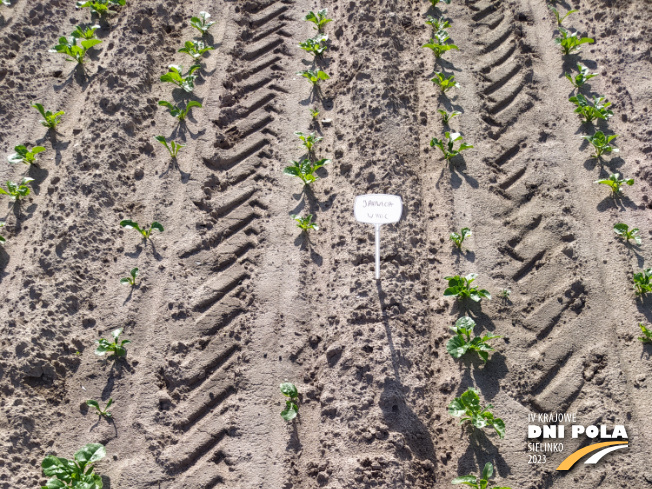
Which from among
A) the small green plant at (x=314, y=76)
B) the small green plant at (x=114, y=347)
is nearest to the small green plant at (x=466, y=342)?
the small green plant at (x=114, y=347)

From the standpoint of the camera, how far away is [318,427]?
3086 mm

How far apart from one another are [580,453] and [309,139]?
107 inches

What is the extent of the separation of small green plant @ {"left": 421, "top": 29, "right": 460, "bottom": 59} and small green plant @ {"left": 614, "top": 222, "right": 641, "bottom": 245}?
81.6 inches

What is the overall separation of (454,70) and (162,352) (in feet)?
10.8

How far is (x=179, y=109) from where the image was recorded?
442cm

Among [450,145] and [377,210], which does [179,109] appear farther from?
[450,145]

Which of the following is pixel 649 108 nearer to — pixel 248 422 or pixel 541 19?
pixel 541 19

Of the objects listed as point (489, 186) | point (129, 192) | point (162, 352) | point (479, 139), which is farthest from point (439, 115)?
point (162, 352)

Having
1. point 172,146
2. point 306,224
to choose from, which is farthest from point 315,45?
point 306,224

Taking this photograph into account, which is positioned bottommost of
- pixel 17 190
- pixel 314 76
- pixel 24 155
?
pixel 17 190

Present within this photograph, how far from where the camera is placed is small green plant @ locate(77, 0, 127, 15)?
199 inches

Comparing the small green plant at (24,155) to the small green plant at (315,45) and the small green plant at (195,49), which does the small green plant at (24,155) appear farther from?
the small green plant at (315,45)

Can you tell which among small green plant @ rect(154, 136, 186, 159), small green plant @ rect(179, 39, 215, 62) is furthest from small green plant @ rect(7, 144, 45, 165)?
small green plant @ rect(179, 39, 215, 62)

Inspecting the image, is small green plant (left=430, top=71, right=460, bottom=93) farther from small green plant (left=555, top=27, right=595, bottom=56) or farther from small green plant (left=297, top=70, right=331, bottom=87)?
small green plant (left=555, top=27, right=595, bottom=56)
